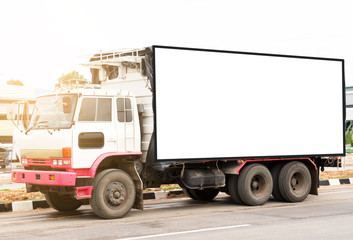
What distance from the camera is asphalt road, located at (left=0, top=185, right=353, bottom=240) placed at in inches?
336

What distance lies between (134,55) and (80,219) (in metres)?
3.50

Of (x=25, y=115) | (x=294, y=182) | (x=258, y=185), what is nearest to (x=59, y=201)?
(x=25, y=115)

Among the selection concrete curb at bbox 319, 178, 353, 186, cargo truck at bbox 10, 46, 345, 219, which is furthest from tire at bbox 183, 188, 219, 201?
concrete curb at bbox 319, 178, 353, 186

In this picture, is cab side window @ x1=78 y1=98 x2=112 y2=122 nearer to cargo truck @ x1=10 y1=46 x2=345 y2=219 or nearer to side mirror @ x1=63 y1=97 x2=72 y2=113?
cargo truck @ x1=10 y1=46 x2=345 y2=219

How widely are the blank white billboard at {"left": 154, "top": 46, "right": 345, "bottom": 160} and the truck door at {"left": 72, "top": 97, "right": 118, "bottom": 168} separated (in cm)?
97

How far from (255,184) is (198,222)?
3.13 meters

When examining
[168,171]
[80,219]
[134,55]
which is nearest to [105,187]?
[80,219]

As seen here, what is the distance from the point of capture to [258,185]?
12758 mm

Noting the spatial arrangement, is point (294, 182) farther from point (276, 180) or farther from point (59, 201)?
point (59, 201)

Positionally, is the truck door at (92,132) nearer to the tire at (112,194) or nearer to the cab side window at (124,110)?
the cab side window at (124,110)

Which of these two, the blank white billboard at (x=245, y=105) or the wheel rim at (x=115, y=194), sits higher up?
the blank white billboard at (x=245, y=105)

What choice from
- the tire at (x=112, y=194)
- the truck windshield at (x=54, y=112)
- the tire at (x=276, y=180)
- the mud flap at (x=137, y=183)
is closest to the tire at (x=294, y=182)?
the tire at (x=276, y=180)

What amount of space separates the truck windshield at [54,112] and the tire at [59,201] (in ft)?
5.66

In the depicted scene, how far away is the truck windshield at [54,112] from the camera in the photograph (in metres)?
10.4
